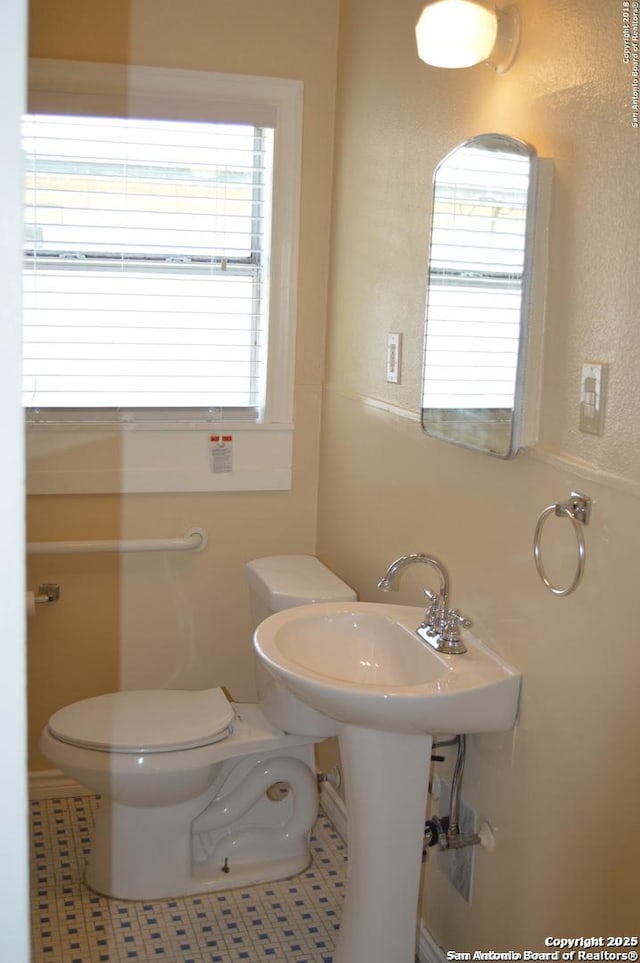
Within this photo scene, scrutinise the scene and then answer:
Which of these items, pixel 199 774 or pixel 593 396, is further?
pixel 199 774

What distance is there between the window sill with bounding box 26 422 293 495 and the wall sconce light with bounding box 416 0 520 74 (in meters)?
1.36

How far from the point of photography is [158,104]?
9.29ft

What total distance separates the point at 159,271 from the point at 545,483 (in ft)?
5.13

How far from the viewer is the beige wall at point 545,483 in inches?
61.0

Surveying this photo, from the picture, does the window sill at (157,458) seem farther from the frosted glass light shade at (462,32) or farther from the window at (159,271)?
the frosted glass light shade at (462,32)

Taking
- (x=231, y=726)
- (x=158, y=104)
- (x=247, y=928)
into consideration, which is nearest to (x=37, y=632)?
(x=231, y=726)

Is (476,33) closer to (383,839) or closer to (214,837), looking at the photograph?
(383,839)

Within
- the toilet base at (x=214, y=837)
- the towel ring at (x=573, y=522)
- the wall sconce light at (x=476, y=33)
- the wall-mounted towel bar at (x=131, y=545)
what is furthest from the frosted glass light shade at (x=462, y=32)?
the toilet base at (x=214, y=837)

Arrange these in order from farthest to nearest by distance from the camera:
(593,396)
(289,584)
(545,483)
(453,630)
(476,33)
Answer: (289,584) → (453,630) → (476,33) → (545,483) → (593,396)

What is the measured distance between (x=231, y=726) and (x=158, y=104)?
1.69 metres

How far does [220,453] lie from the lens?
9.93ft

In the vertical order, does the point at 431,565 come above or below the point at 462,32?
below

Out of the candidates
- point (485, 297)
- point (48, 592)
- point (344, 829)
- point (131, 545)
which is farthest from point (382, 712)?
point (48, 592)

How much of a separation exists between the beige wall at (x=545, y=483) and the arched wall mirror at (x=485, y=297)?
0.04 meters
